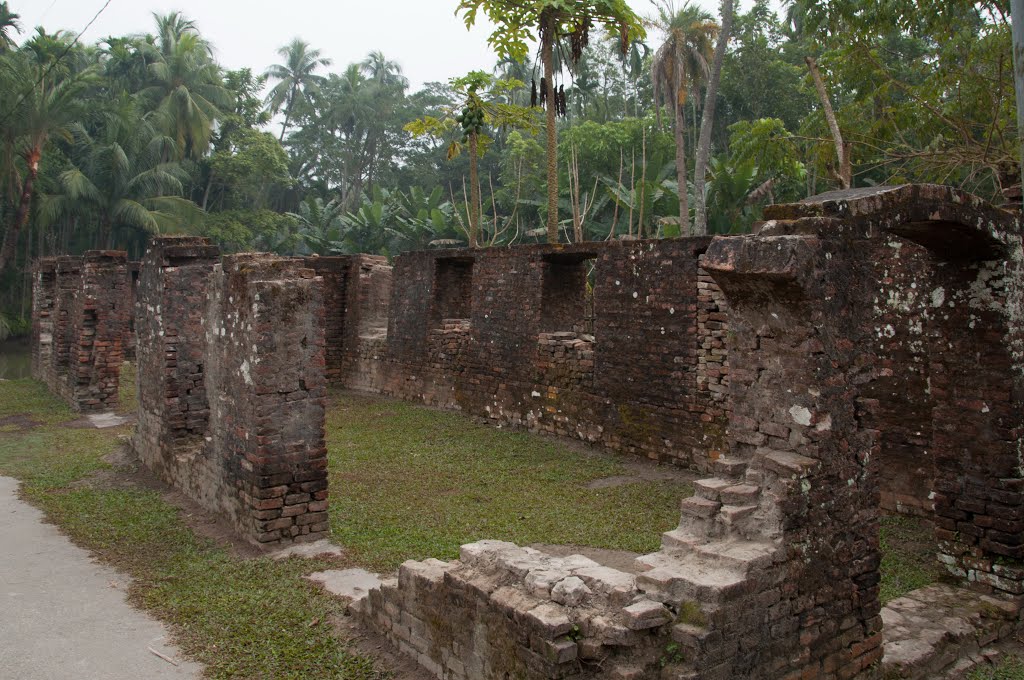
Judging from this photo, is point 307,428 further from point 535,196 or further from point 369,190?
point 369,190

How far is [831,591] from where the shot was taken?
4.28 m

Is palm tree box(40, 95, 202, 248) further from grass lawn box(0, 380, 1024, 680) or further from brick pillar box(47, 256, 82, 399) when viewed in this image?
grass lawn box(0, 380, 1024, 680)

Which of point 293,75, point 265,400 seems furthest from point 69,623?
point 293,75

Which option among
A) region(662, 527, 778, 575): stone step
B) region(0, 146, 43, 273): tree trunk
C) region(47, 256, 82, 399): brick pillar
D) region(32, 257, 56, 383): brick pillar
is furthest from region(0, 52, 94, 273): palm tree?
region(662, 527, 778, 575): stone step

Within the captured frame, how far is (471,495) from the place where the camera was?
8.19 meters

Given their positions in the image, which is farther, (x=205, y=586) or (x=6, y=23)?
(x=6, y=23)

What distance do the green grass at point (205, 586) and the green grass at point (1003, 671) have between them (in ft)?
11.3

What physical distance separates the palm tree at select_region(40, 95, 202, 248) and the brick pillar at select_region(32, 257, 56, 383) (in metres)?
11.7

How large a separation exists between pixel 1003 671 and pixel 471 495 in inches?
184

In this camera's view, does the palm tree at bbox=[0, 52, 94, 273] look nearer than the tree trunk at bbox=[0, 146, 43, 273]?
Yes

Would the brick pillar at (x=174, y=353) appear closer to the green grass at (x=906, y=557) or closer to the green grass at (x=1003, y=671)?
the green grass at (x=906, y=557)

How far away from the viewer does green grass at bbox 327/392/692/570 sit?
6.73m

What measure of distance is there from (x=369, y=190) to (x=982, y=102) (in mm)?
37327

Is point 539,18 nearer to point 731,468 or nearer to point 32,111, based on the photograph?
point 731,468
